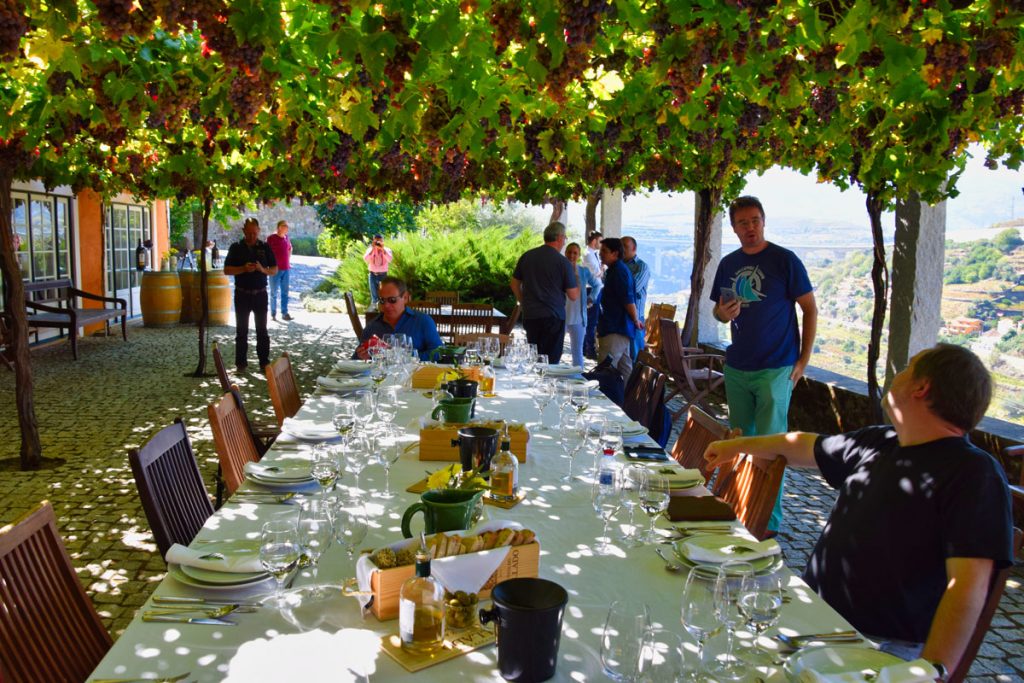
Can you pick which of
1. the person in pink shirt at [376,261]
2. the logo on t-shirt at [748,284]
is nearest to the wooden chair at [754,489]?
the logo on t-shirt at [748,284]

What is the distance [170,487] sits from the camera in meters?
3.00

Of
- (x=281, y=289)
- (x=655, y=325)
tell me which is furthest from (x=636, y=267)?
(x=281, y=289)

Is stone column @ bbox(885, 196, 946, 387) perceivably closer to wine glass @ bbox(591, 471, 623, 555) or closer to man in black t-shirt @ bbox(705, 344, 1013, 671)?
man in black t-shirt @ bbox(705, 344, 1013, 671)

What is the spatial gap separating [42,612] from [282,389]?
2.95 meters

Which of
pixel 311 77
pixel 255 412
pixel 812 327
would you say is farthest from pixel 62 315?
pixel 812 327

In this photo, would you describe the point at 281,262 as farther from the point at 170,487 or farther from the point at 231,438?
the point at 170,487

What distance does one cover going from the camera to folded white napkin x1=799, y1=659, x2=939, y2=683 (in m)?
1.62

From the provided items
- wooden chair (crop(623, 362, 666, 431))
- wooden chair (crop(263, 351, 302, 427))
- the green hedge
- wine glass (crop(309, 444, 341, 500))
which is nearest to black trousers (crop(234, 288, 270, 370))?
wooden chair (crop(263, 351, 302, 427))

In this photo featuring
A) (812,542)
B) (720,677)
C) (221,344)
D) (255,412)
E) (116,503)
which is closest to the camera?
(720,677)

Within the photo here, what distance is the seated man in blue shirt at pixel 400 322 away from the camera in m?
6.25

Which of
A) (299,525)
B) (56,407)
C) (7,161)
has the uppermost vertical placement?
(7,161)

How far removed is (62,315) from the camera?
1192 centimetres

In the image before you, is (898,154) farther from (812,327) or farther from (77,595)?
(77,595)

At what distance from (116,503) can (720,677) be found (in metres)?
4.69
